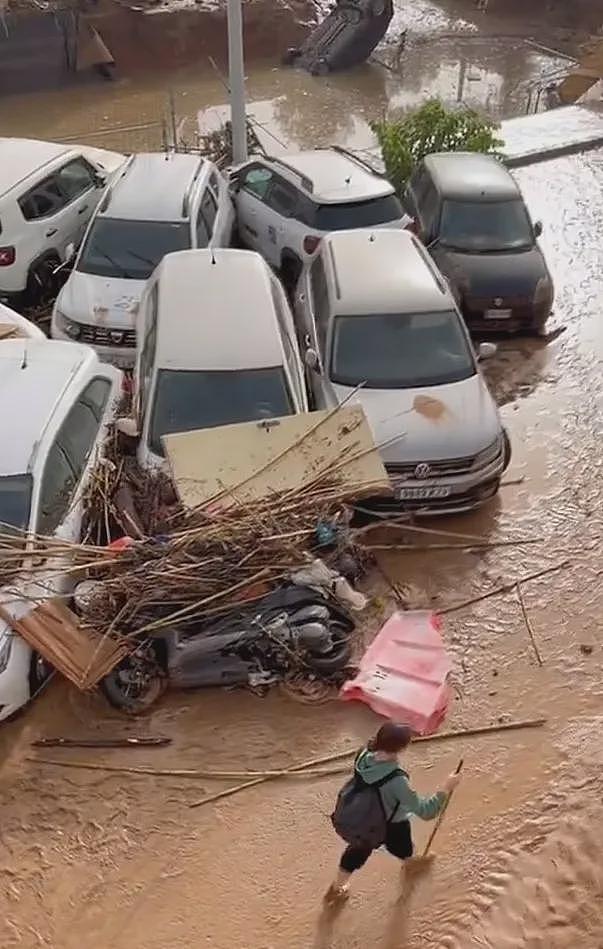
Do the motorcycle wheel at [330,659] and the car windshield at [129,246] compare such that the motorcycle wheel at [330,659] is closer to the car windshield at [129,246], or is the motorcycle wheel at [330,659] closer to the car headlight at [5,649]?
the car headlight at [5,649]

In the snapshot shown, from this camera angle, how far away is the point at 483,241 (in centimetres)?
1148

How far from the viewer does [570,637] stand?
7.38m

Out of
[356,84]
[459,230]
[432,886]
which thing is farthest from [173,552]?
[356,84]

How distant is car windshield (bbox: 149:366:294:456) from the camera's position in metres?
7.86

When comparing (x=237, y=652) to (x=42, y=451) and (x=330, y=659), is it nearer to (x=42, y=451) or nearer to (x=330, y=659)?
(x=330, y=659)

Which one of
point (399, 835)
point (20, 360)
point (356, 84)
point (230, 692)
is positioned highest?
point (20, 360)

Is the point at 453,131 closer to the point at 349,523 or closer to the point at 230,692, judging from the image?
the point at 349,523

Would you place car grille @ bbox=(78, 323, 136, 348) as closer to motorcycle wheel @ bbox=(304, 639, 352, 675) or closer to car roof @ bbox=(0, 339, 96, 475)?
car roof @ bbox=(0, 339, 96, 475)

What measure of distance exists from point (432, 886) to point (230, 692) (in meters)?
1.99

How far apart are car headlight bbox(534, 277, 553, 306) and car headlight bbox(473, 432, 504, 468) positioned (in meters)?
3.11

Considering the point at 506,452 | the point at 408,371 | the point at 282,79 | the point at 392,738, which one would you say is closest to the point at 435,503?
the point at 506,452

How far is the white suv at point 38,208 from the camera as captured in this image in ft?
36.4

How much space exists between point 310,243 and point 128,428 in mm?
4598

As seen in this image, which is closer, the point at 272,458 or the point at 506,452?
the point at 272,458
